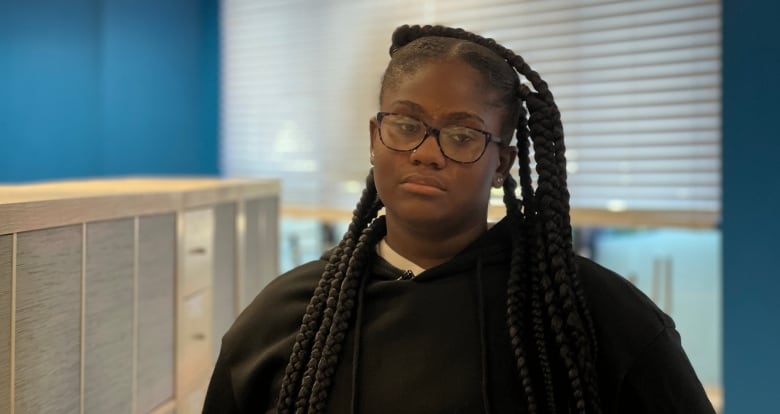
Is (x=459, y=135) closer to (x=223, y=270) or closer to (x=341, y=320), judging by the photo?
(x=341, y=320)

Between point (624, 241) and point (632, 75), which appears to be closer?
point (632, 75)

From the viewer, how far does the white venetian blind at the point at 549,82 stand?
183cm

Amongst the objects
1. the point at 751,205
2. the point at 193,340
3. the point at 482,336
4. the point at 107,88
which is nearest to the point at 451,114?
the point at 482,336

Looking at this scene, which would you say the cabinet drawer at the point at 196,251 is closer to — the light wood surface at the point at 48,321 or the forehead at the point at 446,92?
the light wood surface at the point at 48,321

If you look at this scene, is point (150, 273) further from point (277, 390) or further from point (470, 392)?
point (470, 392)

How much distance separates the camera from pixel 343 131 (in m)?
2.44


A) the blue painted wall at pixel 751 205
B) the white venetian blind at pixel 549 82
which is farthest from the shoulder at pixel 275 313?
the blue painted wall at pixel 751 205

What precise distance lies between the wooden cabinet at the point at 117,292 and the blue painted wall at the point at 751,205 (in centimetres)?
117

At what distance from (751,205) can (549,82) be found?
70 cm

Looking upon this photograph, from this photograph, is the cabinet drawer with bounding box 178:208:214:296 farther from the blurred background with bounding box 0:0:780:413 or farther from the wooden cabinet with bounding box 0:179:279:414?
the blurred background with bounding box 0:0:780:413

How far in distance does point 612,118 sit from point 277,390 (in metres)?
1.35

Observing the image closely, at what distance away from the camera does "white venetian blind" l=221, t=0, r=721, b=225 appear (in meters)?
1.83

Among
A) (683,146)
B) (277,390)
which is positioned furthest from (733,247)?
(277,390)

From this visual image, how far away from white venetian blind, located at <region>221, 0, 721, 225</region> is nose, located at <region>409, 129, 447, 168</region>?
789mm
